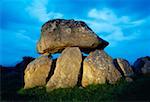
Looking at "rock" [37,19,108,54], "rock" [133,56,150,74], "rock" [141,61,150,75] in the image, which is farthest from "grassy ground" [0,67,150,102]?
"rock" [133,56,150,74]

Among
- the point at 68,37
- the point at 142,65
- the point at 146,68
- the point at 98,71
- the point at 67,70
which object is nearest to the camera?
the point at 98,71

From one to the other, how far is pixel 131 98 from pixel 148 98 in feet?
3.15

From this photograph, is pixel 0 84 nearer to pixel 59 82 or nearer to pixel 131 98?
pixel 59 82

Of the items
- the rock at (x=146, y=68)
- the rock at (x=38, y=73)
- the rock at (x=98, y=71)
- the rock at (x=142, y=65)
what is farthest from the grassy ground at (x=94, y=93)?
the rock at (x=142, y=65)

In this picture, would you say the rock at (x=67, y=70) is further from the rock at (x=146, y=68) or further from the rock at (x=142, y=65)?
the rock at (x=142, y=65)

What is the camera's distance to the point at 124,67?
29297 mm

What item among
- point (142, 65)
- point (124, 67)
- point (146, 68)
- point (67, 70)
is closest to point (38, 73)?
point (67, 70)

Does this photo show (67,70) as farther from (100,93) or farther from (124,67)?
(124,67)

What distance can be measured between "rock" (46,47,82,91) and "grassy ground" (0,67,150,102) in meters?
0.75

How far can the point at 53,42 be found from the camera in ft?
92.5

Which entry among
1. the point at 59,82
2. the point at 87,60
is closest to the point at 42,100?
the point at 59,82

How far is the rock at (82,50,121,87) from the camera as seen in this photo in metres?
26.3

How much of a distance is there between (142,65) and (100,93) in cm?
1036

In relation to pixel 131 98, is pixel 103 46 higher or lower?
higher
